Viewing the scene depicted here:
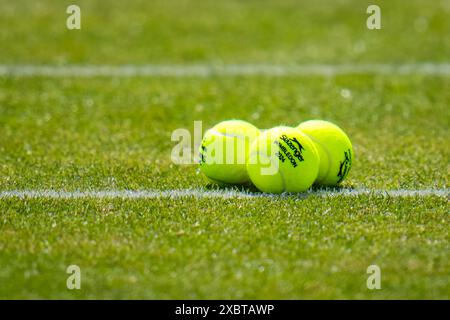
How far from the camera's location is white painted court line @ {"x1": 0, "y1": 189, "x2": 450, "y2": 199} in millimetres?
6918

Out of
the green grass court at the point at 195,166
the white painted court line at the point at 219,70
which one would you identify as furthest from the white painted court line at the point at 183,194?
the white painted court line at the point at 219,70

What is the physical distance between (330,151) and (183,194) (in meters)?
1.34

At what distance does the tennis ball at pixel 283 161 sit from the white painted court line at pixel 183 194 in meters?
0.14

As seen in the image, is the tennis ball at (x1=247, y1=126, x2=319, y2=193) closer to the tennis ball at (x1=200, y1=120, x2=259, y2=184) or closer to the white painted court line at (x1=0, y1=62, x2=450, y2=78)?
the tennis ball at (x1=200, y1=120, x2=259, y2=184)

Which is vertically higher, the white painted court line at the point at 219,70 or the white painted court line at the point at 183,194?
the white painted court line at the point at 219,70

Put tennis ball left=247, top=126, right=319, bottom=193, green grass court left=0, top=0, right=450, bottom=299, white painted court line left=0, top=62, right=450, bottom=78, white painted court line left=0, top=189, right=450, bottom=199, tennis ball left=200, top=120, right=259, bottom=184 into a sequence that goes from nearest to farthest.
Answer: green grass court left=0, top=0, right=450, bottom=299, tennis ball left=247, top=126, right=319, bottom=193, white painted court line left=0, top=189, right=450, bottom=199, tennis ball left=200, top=120, right=259, bottom=184, white painted court line left=0, top=62, right=450, bottom=78

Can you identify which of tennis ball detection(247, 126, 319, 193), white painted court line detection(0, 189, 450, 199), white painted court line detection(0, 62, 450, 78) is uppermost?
white painted court line detection(0, 62, 450, 78)

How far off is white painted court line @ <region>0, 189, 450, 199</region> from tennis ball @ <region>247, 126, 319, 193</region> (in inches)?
5.4

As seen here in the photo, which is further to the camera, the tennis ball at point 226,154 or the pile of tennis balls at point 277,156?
the tennis ball at point 226,154

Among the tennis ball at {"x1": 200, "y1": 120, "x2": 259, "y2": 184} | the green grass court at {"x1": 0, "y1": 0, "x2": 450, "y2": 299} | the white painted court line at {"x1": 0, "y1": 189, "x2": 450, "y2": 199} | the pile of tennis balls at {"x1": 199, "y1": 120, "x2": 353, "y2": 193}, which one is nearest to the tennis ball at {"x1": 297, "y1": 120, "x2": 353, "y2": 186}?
the pile of tennis balls at {"x1": 199, "y1": 120, "x2": 353, "y2": 193}

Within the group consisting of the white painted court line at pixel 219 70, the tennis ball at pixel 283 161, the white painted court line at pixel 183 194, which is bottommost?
the white painted court line at pixel 183 194

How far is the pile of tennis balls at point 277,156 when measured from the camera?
6730mm

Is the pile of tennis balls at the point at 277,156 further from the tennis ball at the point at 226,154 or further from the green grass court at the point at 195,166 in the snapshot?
the green grass court at the point at 195,166
